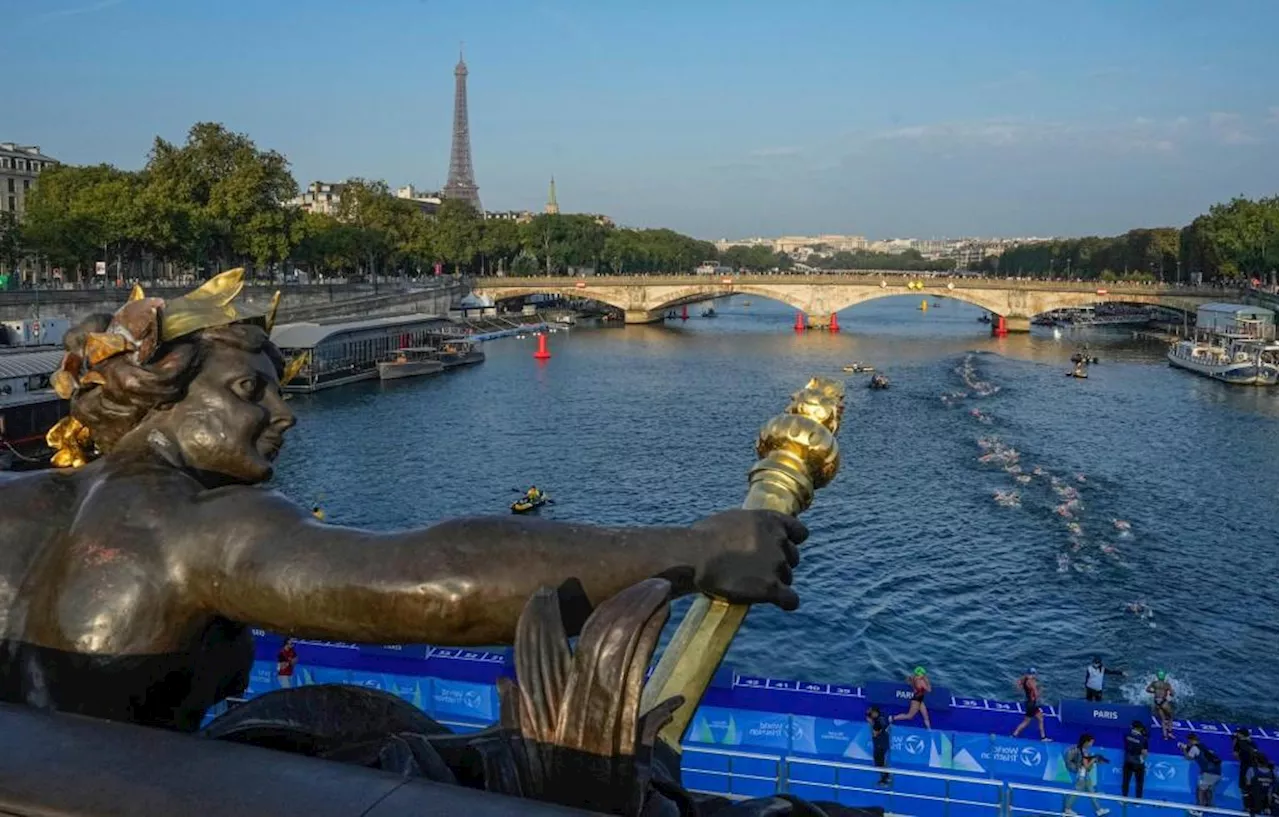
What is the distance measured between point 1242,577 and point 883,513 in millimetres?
8402

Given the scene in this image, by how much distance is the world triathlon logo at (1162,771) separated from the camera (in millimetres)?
12023

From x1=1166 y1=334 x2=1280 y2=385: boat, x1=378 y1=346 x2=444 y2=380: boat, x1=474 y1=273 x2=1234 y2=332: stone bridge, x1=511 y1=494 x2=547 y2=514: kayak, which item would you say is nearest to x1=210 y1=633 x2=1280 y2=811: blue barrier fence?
x1=511 y1=494 x2=547 y2=514: kayak

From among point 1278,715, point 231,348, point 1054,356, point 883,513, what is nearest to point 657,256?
point 1054,356

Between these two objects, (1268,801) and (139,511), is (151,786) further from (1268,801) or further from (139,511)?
(1268,801)

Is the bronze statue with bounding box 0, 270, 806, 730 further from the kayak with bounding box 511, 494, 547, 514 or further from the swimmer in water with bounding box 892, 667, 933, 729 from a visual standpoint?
the kayak with bounding box 511, 494, 547, 514

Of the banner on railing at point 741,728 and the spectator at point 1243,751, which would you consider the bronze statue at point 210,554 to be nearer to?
the banner on railing at point 741,728

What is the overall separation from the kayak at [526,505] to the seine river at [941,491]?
816 millimetres

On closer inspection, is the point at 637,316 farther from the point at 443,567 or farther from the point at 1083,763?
the point at 443,567

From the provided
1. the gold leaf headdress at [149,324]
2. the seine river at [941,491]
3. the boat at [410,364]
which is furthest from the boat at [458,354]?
the gold leaf headdress at [149,324]

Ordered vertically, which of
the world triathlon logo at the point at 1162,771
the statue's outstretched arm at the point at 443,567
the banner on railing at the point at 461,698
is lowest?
the world triathlon logo at the point at 1162,771

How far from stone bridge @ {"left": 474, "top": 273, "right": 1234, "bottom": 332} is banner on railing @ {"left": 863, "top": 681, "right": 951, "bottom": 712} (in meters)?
71.6

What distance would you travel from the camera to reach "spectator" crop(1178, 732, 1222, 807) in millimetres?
11469

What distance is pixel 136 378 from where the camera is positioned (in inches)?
110

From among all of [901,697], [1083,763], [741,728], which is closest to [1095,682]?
[901,697]
